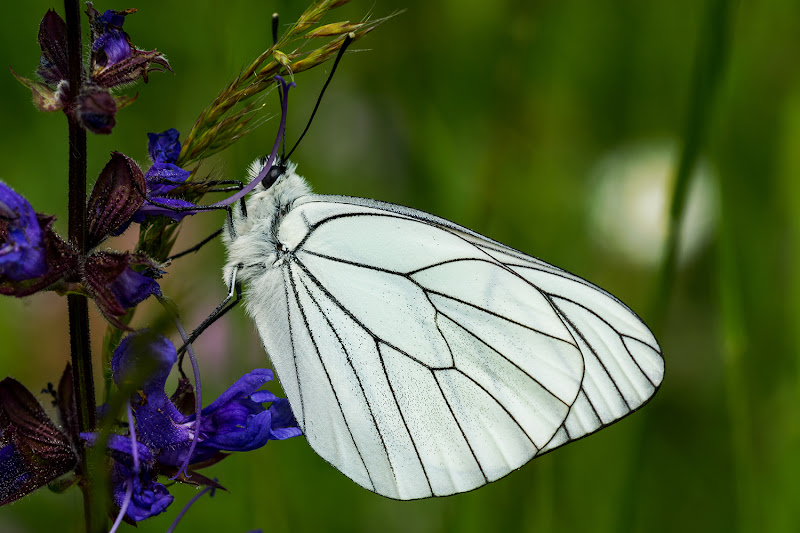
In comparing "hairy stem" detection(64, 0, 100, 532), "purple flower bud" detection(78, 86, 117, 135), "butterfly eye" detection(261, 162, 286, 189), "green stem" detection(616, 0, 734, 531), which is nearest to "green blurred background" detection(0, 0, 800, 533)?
"green stem" detection(616, 0, 734, 531)

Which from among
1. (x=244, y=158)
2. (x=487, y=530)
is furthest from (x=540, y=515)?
(x=244, y=158)

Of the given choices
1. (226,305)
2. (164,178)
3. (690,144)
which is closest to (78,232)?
(164,178)

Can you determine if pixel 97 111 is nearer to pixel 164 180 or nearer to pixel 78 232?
pixel 78 232

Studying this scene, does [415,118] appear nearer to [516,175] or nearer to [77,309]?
[516,175]

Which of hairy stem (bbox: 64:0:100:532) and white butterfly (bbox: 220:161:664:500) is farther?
white butterfly (bbox: 220:161:664:500)

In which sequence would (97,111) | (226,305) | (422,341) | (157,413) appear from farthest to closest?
(422,341)
(226,305)
(157,413)
(97,111)

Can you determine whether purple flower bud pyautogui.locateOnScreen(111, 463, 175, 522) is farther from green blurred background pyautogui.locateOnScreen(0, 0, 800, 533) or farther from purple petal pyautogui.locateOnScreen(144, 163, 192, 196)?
green blurred background pyautogui.locateOnScreen(0, 0, 800, 533)
